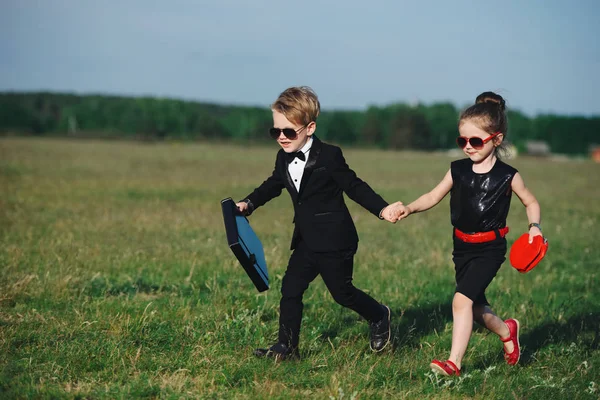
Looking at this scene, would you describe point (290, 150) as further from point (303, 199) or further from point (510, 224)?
point (510, 224)

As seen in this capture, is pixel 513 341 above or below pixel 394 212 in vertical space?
below

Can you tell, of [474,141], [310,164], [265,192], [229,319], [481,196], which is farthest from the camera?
[229,319]

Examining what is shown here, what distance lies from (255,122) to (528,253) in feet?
514

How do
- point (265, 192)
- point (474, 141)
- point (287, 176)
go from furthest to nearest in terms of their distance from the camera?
point (265, 192) → point (287, 176) → point (474, 141)

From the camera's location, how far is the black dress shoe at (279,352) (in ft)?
16.9

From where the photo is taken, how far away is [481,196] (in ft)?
16.5

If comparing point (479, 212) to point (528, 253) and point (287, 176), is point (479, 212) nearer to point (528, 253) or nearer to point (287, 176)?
point (528, 253)

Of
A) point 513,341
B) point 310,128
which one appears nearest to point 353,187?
point 310,128

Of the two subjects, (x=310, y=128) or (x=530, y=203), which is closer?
(x=530, y=203)

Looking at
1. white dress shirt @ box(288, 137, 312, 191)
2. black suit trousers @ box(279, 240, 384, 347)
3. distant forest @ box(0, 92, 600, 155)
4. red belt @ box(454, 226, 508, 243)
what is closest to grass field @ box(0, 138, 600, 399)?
black suit trousers @ box(279, 240, 384, 347)

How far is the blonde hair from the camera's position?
5070 mm

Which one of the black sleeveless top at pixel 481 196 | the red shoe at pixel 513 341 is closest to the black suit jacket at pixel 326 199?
the black sleeveless top at pixel 481 196

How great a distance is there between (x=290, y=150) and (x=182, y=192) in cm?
1473

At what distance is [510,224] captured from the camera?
50.9ft
